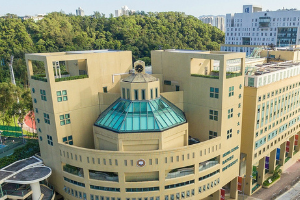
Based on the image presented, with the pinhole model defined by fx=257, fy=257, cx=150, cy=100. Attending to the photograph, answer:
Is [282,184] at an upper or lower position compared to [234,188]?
lower

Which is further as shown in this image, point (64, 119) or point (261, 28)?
point (261, 28)

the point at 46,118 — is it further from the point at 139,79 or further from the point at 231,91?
the point at 231,91

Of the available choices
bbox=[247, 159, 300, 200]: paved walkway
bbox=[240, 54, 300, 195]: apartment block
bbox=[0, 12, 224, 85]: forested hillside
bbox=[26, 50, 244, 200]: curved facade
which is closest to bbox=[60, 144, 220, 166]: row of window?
bbox=[26, 50, 244, 200]: curved facade

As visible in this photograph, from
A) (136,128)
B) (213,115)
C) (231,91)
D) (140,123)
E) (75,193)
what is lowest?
Answer: (75,193)

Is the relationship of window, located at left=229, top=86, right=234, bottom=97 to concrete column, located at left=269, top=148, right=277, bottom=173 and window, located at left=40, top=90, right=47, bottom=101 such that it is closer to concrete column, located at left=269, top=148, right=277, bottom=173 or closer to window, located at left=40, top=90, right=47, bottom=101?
concrete column, located at left=269, top=148, right=277, bottom=173

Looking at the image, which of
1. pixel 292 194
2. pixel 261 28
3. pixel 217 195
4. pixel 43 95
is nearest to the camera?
pixel 43 95

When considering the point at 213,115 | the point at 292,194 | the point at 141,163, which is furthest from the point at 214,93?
the point at 292,194

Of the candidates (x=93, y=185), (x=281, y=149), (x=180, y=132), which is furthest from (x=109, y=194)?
(x=281, y=149)

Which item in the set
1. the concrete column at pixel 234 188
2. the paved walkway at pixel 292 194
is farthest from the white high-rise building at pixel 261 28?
the concrete column at pixel 234 188
